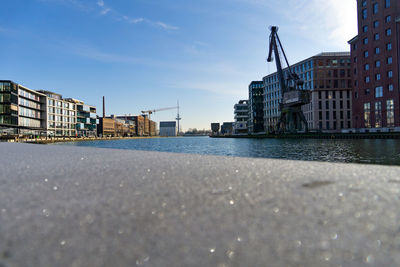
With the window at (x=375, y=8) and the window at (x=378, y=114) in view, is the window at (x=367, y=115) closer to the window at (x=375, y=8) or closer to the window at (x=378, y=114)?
the window at (x=378, y=114)

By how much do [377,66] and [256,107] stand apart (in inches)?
2390

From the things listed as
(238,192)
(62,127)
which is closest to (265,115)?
(62,127)

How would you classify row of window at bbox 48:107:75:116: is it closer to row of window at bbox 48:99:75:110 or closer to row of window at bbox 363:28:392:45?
row of window at bbox 48:99:75:110

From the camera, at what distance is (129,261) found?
0.72 m

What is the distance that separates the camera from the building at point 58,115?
289 ft

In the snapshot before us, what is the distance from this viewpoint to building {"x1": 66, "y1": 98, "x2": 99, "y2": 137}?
354 ft

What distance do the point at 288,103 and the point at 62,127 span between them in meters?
86.9

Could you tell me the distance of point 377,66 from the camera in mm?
57281

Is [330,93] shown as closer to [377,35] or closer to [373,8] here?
[377,35]

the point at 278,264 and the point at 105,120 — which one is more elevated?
the point at 105,120

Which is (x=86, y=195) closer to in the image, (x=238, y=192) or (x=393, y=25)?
(x=238, y=192)

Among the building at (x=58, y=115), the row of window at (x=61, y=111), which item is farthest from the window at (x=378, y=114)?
the row of window at (x=61, y=111)

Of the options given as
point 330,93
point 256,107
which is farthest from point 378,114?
point 256,107

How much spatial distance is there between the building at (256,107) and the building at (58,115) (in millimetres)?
83492
